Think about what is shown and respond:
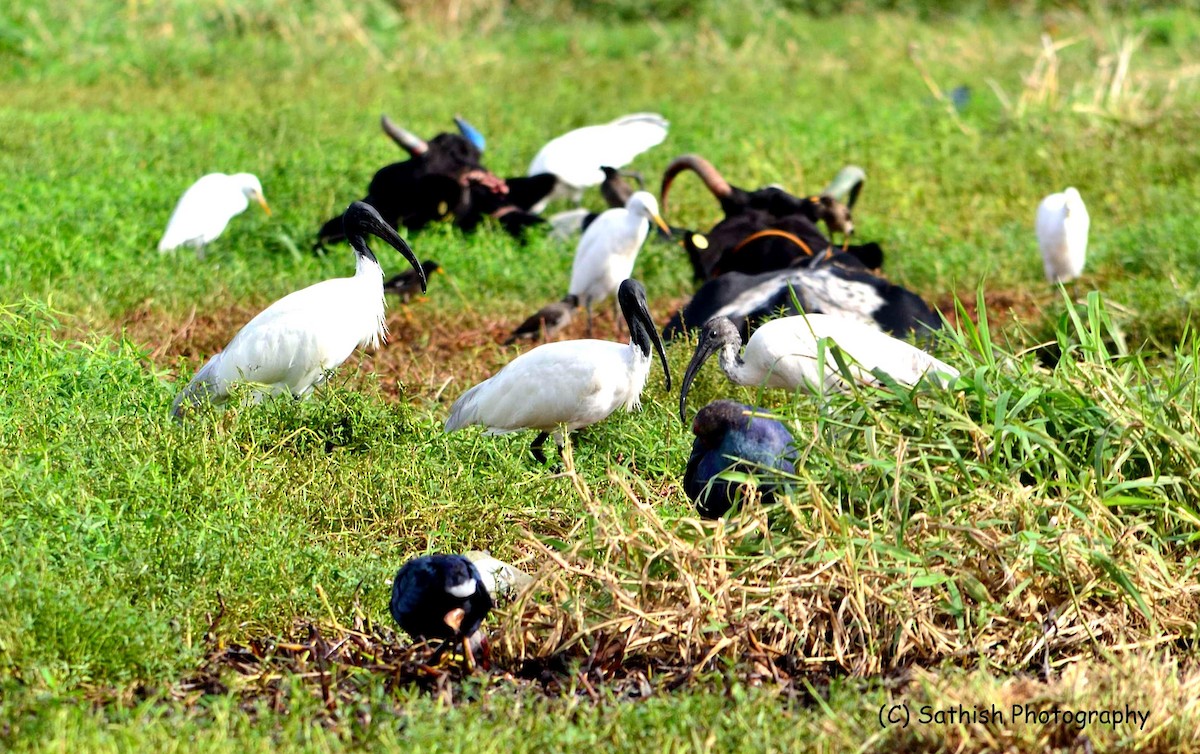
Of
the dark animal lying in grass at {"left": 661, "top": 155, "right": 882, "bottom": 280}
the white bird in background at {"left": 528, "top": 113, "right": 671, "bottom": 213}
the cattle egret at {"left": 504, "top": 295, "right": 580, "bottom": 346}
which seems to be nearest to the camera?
the cattle egret at {"left": 504, "top": 295, "right": 580, "bottom": 346}

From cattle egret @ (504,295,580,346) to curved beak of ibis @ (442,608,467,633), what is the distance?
3749mm

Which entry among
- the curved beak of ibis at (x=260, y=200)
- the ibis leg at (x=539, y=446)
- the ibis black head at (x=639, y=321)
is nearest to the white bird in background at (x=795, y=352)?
the ibis black head at (x=639, y=321)

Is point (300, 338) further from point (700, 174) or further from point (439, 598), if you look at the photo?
point (700, 174)

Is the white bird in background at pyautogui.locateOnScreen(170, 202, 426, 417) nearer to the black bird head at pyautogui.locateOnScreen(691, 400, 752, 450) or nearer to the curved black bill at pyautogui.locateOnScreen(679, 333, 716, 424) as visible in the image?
the curved black bill at pyautogui.locateOnScreen(679, 333, 716, 424)

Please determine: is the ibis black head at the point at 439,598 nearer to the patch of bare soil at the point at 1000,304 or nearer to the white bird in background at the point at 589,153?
the patch of bare soil at the point at 1000,304

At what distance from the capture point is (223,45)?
14.8m

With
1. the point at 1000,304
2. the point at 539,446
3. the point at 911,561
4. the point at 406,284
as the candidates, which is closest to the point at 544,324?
the point at 406,284

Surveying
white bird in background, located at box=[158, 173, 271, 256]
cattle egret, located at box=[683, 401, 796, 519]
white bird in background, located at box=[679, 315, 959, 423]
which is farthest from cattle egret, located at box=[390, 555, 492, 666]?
white bird in background, located at box=[158, 173, 271, 256]

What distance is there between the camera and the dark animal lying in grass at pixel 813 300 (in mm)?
7152

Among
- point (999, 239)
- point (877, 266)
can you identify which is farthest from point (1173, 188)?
point (877, 266)

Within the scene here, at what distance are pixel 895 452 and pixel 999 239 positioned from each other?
5939 millimetres

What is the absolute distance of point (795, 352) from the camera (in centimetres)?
575

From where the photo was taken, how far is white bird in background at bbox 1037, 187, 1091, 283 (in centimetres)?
870

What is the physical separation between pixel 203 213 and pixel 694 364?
3.76 metres
